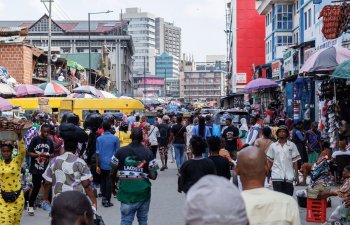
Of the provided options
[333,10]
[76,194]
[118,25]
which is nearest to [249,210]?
[76,194]

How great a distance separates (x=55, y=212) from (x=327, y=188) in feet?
27.3

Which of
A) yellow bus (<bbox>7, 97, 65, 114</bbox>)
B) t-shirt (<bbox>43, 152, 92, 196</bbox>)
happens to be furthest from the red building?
t-shirt (<bbox>43, 152, 92, 196</bbox>)

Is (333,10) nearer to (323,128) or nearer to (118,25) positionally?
(323,128)

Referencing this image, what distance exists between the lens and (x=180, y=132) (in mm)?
19516

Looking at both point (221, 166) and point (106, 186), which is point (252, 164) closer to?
point (221, 166)

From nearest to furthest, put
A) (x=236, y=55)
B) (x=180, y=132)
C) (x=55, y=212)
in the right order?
(x=55, y=212) → (x=180, y=132) → (x=236, y=55)

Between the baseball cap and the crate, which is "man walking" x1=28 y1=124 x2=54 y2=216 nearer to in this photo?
the crate

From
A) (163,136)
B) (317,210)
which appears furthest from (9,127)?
(163,136)

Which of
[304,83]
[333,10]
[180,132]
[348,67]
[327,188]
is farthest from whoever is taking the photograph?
[304,83]

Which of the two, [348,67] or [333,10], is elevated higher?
[333,10]

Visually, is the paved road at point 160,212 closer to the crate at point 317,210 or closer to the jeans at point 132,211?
the crate at point 317,210

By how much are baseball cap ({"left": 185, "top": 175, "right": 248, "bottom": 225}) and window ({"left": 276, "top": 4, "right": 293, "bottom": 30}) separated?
51080 millimetres

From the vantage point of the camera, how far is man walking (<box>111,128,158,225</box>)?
8.34 meters

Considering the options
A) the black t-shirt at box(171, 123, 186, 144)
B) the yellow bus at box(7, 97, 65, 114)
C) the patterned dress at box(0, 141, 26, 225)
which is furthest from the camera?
the yellow bus at box(7, 97, 65, 114)
